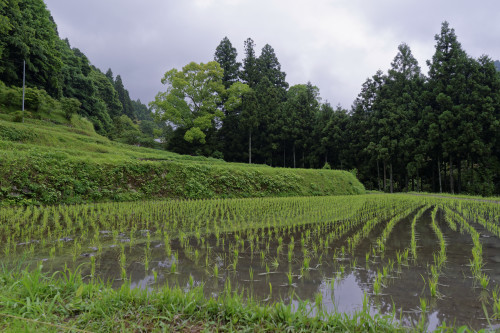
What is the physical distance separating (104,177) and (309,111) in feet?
98.8

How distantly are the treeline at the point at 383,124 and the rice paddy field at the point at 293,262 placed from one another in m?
21.0

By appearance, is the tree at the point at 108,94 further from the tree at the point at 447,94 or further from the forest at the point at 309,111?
the tree at the point at 447,94

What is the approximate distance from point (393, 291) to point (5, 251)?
5294 millimetres

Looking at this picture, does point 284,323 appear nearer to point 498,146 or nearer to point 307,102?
point 498,146

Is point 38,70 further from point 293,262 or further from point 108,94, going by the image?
point 293,262

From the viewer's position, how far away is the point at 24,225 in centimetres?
555

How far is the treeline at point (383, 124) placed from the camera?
22.4m

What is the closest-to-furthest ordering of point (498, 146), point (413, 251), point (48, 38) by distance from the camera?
point (413, 251)
point (498, 146)
point (48, 38)

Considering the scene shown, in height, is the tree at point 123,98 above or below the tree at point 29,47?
above

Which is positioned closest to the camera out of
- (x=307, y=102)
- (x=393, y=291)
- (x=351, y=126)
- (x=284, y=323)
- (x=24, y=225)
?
(x=284, y=323)

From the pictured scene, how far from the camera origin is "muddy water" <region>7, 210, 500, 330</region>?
242cm

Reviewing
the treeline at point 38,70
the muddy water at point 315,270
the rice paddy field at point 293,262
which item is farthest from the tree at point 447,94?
the treeline at point 38,70

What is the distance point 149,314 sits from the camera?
6.90 feet

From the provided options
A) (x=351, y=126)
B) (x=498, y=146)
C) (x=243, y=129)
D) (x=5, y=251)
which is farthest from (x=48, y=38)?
(x=498, y=146)
